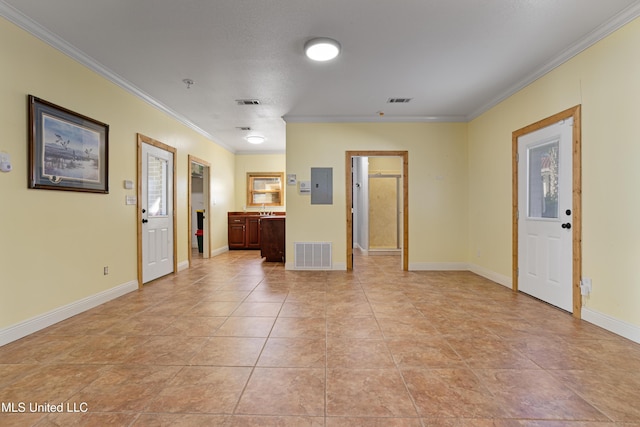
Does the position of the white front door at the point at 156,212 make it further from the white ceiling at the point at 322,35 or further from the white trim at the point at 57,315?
the white ceiling at the point at 322,35

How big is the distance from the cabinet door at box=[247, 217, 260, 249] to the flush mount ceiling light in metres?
5.34

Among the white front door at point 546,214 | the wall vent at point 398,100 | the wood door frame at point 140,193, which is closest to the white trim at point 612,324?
the white front door at point 546,214

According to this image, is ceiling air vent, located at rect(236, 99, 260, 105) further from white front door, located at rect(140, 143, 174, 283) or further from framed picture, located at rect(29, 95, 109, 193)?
framed picture, located at rect(29, 95, 109, 193)

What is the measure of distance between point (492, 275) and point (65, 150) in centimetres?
551

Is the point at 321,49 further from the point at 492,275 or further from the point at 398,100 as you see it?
the point at 492,275

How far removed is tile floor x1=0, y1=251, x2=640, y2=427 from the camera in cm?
154

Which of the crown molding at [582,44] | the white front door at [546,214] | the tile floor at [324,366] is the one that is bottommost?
the tile floor at [324,366]

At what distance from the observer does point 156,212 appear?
4.64m

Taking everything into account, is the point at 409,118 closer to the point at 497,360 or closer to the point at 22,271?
the point at 497,360

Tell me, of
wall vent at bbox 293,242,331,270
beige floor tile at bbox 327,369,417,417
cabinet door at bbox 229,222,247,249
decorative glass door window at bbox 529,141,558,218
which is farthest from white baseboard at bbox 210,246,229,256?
decorative glass door window at bbox 529,141,558,218

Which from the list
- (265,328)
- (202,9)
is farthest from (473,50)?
(265,328)

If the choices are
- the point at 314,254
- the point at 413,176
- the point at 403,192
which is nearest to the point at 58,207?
the point at 314,254

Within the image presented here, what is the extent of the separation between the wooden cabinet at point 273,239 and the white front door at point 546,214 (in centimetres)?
404

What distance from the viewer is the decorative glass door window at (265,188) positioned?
8336mm
